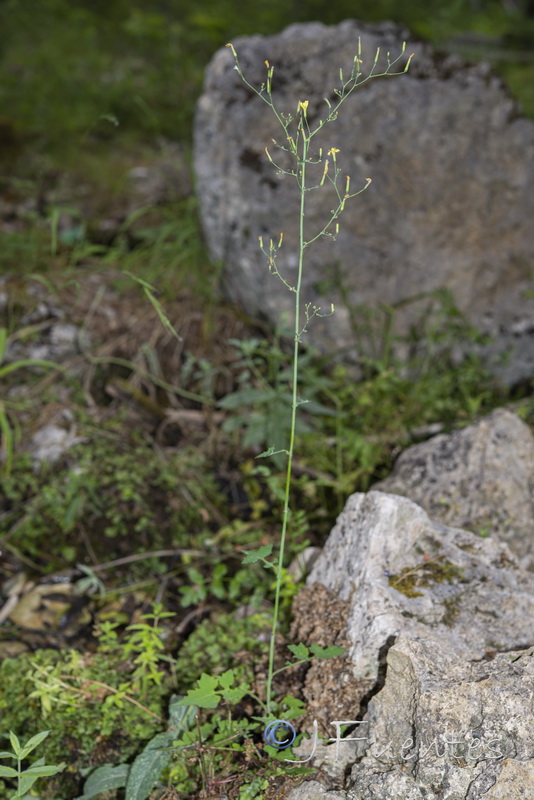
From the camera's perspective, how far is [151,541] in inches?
111

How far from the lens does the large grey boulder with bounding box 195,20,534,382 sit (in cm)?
345

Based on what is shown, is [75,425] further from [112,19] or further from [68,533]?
[112,19]

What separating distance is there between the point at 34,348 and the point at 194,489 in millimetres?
1196

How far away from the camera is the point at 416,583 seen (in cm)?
205

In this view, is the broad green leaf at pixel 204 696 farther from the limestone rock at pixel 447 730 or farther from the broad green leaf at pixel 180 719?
the limestone rock at pixel 447 730

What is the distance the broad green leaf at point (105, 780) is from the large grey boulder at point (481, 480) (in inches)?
50.0

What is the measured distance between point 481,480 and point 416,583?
589 mm

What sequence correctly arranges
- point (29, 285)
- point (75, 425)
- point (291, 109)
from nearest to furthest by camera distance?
1. point (75, 425)
2. point (291, 109)
3. point (29, 285)

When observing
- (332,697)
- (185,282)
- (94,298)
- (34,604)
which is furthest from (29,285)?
(332,697)

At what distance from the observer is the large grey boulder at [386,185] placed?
3.45 meters

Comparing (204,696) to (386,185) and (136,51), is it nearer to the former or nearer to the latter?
(386,185)

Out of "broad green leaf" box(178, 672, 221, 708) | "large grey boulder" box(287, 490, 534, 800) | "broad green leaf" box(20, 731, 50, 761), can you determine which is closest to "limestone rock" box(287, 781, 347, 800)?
"large grey boulder" box(287, 490, 534, 800)

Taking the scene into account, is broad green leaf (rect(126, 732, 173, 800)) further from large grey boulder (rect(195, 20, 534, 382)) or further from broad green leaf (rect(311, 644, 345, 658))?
large grey boulder (rect(195, 20, 534, 382))

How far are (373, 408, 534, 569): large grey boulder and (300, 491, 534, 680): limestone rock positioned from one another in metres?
0.22
